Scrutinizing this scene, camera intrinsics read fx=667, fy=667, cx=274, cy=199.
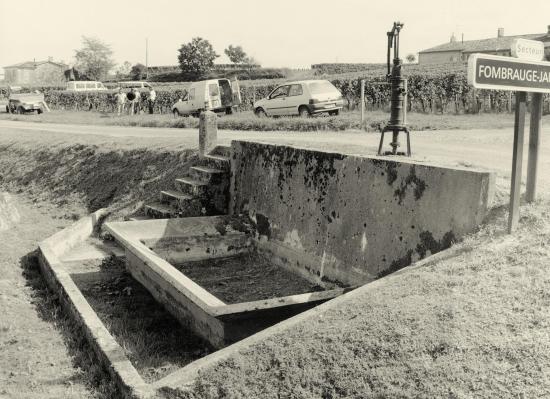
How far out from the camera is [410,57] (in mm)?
80875

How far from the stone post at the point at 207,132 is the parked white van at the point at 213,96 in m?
15.8

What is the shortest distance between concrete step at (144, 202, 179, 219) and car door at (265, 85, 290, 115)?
12.6 m

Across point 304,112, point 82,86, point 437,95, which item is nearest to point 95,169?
point 304,112

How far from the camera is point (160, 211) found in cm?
1010

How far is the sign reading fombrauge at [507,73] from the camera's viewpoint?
4.55m

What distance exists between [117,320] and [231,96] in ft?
70.4

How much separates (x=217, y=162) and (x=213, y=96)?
17.1 metres

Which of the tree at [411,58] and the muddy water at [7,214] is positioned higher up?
the tree at [411,58]

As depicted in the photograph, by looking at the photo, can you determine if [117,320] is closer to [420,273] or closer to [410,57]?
[420,273]

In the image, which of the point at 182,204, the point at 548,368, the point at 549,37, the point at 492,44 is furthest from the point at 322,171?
the point at 492,44

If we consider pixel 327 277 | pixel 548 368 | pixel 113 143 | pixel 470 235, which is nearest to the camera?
pixel 548 368

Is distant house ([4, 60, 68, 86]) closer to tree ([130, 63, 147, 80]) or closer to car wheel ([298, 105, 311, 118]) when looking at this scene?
tree ([130, 63, 147, 80])

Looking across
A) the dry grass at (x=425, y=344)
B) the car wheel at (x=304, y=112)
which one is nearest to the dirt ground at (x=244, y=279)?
the dry grass at (x=425, y=344)

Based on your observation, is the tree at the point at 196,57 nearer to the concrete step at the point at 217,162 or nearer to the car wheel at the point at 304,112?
the car wheel at the point at 304,112
